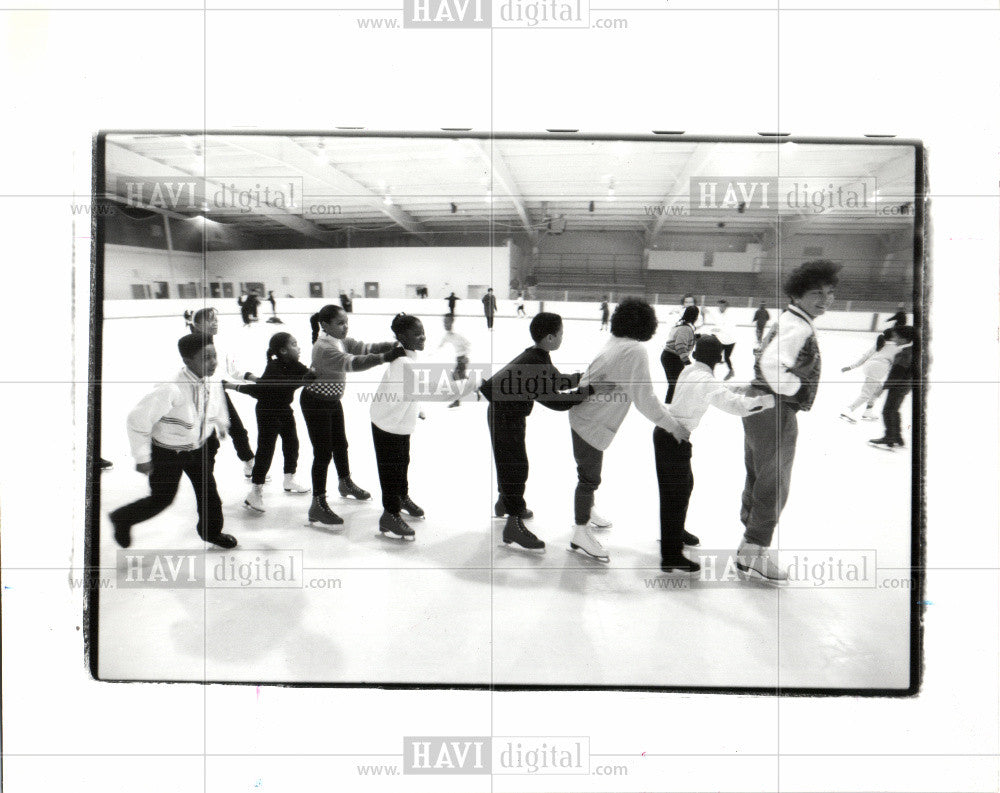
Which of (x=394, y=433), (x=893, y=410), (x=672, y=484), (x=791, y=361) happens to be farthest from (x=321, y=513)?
(x=893, y=410)

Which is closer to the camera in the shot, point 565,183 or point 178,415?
point 565,183

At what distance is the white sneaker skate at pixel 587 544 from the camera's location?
1.69 metres

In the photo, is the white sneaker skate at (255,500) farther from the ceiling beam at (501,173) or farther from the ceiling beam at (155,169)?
the ceiling beam at (501,173)

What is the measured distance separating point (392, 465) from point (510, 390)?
0.43 meters

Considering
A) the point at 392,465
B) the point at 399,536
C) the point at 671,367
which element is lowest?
the point at 399,536

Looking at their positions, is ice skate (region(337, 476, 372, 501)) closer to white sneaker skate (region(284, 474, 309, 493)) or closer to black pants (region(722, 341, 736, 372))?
white sneaker skate (region(284, 474, 309, 493))

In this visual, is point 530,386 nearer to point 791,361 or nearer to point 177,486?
point 791,361

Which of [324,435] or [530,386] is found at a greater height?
[530,386]

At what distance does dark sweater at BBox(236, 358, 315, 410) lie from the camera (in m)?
1.68

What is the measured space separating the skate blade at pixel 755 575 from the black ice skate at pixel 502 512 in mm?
644

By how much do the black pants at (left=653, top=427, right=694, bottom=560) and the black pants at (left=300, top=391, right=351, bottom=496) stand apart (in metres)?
0.94

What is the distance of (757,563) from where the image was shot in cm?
169

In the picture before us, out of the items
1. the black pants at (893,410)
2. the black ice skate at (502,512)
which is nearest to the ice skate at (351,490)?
the black ice skate at (502,512)

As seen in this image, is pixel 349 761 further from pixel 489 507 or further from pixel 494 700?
pixel 489 507
